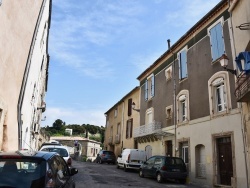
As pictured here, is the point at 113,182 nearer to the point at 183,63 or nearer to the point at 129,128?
the point at 183,63

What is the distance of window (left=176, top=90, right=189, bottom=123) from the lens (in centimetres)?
1869

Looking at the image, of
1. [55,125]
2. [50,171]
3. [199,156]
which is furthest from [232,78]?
[55,125]

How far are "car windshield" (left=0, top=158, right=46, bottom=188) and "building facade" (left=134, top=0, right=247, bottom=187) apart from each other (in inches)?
436

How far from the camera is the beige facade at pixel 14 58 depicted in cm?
1126

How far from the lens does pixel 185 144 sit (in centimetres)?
1866

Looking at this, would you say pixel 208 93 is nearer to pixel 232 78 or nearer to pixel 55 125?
pixel 232 78

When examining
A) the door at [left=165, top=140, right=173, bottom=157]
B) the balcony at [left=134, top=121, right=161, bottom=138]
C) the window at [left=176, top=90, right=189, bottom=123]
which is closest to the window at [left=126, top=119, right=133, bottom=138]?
the balcony at [left=134, top=121, right=161, bottom=138]

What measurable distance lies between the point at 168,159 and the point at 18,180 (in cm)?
1270

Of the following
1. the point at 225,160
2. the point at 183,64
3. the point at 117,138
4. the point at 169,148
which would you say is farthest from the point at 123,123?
the point at 225,160

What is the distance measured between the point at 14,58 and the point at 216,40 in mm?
11337

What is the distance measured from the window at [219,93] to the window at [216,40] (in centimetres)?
124

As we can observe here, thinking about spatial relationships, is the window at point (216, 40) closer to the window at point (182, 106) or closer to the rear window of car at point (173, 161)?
the window at point (182, 106)

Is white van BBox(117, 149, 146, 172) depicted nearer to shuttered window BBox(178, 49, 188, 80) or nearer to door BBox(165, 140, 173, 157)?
door BBox(165, 140, 173, 157)

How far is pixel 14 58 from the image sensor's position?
40.9 ft
